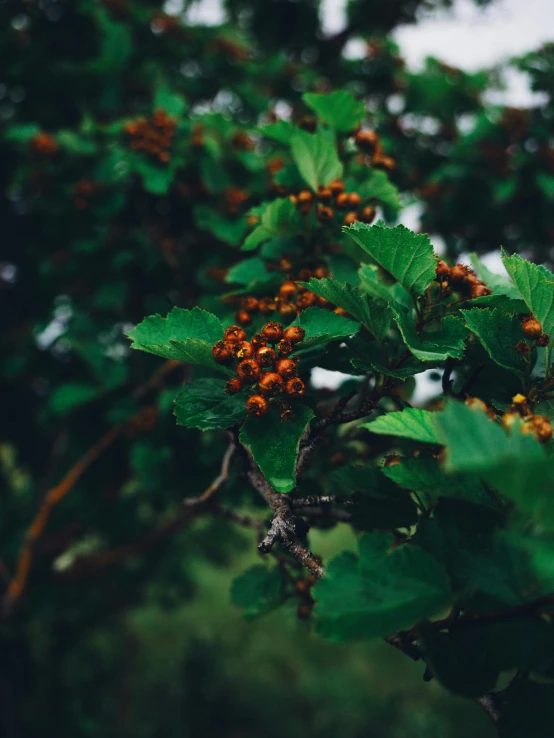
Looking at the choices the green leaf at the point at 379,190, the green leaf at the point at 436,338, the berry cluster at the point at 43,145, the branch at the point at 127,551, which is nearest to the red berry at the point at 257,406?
the green leaf at the point at 436,338

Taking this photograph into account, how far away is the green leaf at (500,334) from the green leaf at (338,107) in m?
1.09

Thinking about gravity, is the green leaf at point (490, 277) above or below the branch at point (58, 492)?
above

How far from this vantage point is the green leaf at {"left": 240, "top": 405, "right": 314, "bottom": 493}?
129 centimetres

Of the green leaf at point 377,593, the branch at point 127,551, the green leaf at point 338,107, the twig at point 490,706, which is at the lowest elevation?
the branch at point 127,551

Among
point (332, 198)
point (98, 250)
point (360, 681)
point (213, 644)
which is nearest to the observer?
point (332, 198)

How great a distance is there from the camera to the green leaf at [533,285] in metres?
1.32

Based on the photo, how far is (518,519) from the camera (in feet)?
3.32

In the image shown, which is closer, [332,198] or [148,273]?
[332,198]

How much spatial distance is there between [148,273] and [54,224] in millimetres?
665

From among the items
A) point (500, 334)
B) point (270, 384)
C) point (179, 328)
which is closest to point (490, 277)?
point (500, 334)

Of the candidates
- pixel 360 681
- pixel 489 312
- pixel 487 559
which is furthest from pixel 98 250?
pixel 360 681

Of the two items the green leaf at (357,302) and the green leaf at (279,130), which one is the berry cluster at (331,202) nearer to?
the green leaf at (279,130)

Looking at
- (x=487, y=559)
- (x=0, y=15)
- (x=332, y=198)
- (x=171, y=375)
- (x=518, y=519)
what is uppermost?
(x=0, y=15)

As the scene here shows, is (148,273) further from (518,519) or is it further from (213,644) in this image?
(213,644)
